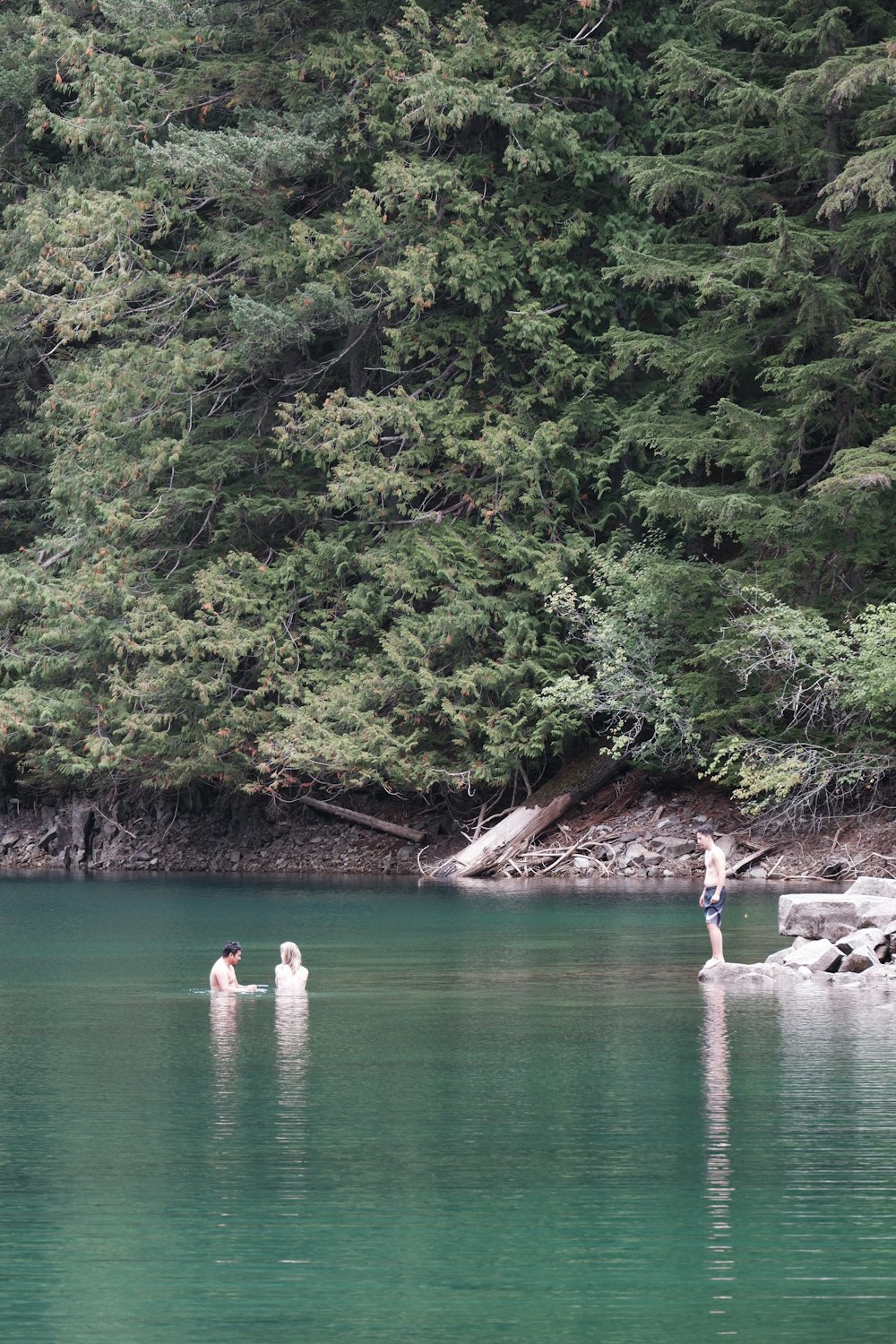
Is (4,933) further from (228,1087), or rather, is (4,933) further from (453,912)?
(228,1087)

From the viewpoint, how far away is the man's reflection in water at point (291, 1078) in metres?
10.0

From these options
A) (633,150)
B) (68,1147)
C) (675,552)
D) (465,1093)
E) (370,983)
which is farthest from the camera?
(633,150)

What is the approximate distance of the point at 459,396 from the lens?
3831 cm

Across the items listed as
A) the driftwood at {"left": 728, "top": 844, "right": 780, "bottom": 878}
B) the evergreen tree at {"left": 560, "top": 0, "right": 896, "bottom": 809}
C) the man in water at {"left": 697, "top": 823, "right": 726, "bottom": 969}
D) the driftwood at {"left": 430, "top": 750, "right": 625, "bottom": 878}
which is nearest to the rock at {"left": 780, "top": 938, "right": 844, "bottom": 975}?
the man in water at {"left": 697, "top": 823, "right": 726, "bottom": 969}

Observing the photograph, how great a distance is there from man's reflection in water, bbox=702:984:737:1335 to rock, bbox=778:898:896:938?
3863 mm

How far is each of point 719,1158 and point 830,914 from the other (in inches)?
384

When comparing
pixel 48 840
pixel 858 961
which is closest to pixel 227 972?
pixel 858 961

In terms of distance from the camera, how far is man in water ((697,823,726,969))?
1777 centimetres

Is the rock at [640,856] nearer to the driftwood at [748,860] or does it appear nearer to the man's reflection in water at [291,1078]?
the driftwood at [748,860]

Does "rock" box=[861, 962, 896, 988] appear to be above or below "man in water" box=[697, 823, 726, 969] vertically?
below

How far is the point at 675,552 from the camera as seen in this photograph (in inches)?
1363

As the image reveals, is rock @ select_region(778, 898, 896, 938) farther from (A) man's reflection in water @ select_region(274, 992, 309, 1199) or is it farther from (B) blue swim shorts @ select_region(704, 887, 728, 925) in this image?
(A) man's reflection in water @ select_region(274, 992, 309, 1199)

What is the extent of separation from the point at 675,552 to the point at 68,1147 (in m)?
25.2

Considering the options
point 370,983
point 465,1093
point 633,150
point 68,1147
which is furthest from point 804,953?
point 633,150
